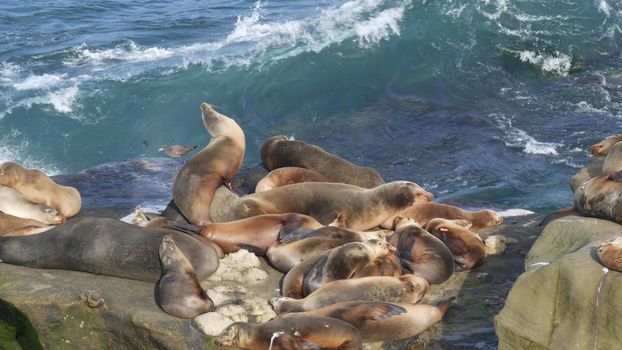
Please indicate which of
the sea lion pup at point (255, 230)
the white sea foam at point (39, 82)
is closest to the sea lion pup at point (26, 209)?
the sea lion pup at point (255, 230)

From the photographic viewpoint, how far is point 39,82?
18.2 metres

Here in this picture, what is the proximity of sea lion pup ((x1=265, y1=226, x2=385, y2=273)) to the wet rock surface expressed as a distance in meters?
0.11

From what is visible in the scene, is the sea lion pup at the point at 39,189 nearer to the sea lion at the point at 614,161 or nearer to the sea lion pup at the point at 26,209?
the sea lion pup at the point at 26,209

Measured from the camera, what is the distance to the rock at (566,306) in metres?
4.99

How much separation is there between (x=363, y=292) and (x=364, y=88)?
11807 millimetres

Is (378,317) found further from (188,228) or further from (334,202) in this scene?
(334,202)

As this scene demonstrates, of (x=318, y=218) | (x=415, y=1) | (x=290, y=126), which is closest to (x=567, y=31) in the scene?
(x=415, y=1)

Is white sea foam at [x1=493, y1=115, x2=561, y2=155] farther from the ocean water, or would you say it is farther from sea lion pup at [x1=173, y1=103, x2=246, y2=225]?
sea lion pup at [x1=173, y1=103, x2=246, y2=225]

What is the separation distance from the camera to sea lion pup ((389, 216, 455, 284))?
683cm

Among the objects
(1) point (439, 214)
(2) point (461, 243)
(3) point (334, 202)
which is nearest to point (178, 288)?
(3) point (334, 202)

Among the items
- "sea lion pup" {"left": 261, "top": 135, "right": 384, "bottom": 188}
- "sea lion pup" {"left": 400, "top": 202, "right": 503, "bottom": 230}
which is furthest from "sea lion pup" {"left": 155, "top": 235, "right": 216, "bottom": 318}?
"sea lion pup" {"left": 261, "top": 135, "right": 384, "bottom": 188}

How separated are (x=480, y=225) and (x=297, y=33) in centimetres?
1280

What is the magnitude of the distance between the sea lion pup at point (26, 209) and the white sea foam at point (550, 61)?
39.1 feet

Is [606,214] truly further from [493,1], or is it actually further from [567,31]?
[493,1]
